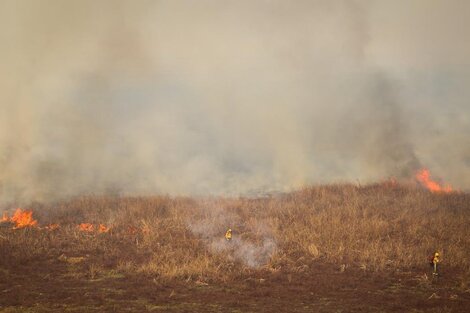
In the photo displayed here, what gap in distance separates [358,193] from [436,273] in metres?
9.99

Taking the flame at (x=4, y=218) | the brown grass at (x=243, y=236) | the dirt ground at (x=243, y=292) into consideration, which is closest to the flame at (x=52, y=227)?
the brown grass at (x=243, y=236)

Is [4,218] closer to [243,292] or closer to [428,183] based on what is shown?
[243,292]

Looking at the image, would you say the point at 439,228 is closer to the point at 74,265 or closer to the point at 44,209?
the point at 74,265

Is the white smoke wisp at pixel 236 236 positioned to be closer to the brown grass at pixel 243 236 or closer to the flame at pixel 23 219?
the brown grass at pixel 243 236

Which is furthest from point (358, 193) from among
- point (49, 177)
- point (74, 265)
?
point (49, 177)

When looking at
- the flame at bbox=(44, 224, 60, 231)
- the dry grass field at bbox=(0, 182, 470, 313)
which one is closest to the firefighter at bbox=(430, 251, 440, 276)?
the dry grass field at bbox=(0, 182, 470, 313)

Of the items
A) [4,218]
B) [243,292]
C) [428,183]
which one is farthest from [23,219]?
[428,183]

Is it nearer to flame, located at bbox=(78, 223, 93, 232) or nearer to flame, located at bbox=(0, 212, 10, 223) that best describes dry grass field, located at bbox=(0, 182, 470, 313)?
flame, located at bbox=(78, 223, 93, 232)

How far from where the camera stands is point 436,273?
36.9ft

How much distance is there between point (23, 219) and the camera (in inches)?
663

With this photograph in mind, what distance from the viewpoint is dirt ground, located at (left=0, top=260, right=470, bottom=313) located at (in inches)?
352

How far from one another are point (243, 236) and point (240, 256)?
1848 millimetres

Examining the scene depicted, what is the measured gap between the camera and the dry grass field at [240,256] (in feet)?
31.0

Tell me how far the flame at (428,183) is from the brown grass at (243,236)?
2921 millimetres
